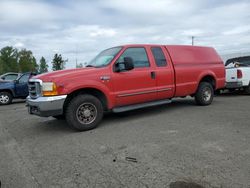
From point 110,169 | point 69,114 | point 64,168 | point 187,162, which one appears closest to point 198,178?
point 187,162

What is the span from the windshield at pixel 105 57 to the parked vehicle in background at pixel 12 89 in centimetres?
715

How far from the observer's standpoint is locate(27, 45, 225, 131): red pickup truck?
5432 mm

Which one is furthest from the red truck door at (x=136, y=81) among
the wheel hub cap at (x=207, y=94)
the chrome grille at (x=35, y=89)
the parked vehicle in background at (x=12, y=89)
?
the parked vehicle in background at (x=12, y=89)

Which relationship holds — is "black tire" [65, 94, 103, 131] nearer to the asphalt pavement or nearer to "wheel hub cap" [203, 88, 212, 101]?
the asphalt pavement

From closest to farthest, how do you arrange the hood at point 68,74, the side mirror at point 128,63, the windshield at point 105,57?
the hood at point 68,74, the side mirror at point 128,63, the windshield at point 105,57

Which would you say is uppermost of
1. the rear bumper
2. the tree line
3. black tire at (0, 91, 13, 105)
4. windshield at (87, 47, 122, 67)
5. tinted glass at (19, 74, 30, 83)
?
the tree line

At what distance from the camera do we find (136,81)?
6.41 meters

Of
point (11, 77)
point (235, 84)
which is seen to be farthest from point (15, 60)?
point (235, 84)

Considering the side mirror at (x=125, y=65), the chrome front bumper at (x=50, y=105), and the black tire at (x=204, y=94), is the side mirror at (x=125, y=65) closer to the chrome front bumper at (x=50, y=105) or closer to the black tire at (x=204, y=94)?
the chrome front bumper at (x=50, y=105)

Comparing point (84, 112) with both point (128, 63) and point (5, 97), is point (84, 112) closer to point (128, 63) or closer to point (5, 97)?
point (128, 63)

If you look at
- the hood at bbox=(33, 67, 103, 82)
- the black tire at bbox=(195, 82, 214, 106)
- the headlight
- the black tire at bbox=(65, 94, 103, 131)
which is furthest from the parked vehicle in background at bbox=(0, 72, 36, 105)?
the black tire at bbox=(195, 82, 214, 106)

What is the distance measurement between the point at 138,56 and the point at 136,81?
0.73 meters

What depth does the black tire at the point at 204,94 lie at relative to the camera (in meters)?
8.09

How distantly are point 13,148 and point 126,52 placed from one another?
11.3 feet
